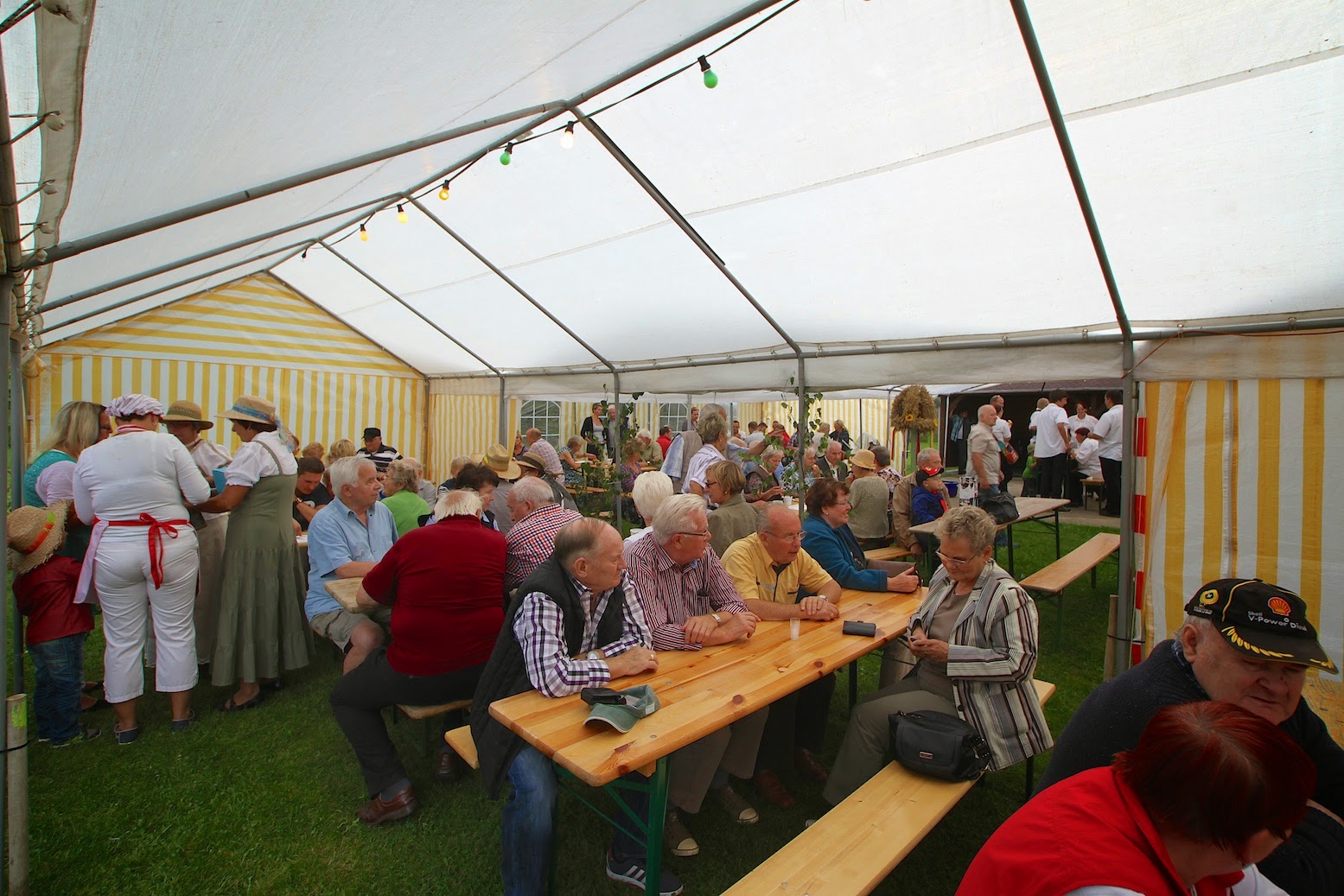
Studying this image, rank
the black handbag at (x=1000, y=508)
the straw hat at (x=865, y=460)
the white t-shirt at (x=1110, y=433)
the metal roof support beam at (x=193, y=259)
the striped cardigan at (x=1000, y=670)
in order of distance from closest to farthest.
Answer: the striped cardigan at (x=1000, y=670)
the metal roof support beam at (x=193, y=259)
the black handbag at (x=1000, y=508)
the straw hat at (x=865, y=460)
the white t-shirt at (x=1110, y=433)

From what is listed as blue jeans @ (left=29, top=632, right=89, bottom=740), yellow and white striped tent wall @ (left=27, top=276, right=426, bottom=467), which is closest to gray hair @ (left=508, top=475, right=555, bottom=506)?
blue jeans @ (left=29, top=632, right=89, bottom=740)

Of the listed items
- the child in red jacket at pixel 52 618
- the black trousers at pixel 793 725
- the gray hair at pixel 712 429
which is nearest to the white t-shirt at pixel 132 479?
the child in red jacket at pixel 52 618

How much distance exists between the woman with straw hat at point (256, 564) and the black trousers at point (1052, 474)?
1022cm

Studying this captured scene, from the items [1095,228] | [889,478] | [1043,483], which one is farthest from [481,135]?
[1043,483]

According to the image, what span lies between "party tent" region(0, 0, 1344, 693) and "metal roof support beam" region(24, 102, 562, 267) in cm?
2

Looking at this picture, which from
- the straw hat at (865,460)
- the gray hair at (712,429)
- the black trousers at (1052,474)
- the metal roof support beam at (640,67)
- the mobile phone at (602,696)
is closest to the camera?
the mobile phone at (602,696)

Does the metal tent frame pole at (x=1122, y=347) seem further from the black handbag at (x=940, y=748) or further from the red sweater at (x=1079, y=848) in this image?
the red sweater at (x=1079, y=848)

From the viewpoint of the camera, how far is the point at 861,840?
1.77 metres

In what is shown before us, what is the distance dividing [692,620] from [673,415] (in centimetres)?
1397

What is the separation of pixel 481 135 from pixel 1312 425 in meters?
4.65

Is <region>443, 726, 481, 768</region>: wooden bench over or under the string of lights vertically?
under

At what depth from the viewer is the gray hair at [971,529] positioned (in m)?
2.36

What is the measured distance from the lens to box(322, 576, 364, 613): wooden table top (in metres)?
2.97

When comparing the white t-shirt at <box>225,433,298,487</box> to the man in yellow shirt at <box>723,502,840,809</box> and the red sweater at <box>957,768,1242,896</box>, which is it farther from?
the red sweater at <box>957,768,1242,896</box>
